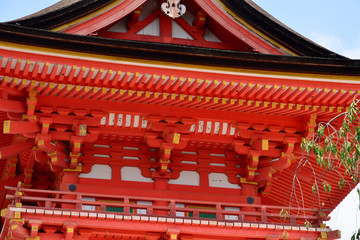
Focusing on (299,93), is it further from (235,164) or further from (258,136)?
(235,164)

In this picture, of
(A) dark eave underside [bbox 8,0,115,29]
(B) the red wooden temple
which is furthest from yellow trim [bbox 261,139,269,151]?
(A) dark eave underside [bbox 8,0,115,29]

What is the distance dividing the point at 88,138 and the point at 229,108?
2613mm

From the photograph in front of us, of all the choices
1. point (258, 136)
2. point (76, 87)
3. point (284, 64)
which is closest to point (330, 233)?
point (258, 136)

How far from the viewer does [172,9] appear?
513 inches

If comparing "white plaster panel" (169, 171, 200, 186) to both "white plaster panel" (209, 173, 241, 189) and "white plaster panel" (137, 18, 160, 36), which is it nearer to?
"white plaster panel" (209, 173, 241, 189)

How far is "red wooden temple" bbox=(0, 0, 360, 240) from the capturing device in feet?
37.4

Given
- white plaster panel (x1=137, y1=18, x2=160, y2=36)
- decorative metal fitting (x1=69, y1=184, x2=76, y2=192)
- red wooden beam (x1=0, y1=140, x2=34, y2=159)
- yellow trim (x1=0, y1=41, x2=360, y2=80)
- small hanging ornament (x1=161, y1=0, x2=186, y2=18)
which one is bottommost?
decorative metal fitting (x1=69, y1=184, x2=76, y2=192)

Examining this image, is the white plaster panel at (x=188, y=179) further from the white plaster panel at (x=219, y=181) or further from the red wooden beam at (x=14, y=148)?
the red wooden beam at (x=14, y=148)

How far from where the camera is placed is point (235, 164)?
13344 mm

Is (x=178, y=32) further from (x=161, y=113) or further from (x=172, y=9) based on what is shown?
(x=161, y=113)

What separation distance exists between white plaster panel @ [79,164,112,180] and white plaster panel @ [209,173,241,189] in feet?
6.42

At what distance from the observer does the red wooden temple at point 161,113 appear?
37.4 ft

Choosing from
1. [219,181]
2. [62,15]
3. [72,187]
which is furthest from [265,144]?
[62,15]

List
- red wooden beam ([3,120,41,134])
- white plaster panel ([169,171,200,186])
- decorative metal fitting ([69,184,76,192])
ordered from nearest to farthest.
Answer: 1. red wooden beam ([3,120,41,134])
2. decorative metal fitting ([69,184,76,192])
3. white plaster panel ([169,171,200,186])
